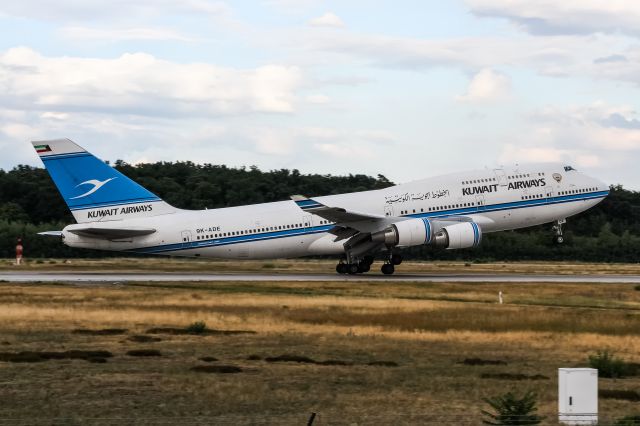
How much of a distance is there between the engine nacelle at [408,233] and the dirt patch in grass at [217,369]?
3090 cm

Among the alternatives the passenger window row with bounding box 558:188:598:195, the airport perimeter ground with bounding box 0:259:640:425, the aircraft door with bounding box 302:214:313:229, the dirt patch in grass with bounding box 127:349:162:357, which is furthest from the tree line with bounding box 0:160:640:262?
the dirt patch in grass with bounding box 127:349:162:357

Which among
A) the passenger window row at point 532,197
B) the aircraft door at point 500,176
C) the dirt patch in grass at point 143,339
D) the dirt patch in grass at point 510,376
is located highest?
the aircraft door at point 500,176

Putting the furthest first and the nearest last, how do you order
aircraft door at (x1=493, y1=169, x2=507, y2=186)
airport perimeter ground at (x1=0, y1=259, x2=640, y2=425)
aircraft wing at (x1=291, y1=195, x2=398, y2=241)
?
aircraft door at (x1=493, y1=169, x2=507, y2=186), aircraft wing at (x1=291, y1=195, x2=398, y2=241), airport perimeter ground at (x1=0, y1=259, x2=640, y2=425)

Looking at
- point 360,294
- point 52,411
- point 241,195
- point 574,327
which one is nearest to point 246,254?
point 360,294

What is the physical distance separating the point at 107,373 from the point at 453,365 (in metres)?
8.02

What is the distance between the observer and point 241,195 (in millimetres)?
110688

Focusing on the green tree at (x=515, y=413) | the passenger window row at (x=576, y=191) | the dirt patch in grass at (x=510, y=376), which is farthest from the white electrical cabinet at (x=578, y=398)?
the passenger window row at (x=576, y=191)

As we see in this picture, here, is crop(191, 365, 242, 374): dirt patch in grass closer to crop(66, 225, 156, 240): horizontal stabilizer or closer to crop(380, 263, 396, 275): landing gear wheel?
crop(66, 225, 156, 240): horizontal stabilizer

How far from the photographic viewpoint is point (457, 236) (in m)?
54.2

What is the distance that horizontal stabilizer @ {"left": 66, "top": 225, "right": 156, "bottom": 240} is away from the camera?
175 feet

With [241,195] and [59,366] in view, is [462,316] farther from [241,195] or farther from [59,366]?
[241,195]

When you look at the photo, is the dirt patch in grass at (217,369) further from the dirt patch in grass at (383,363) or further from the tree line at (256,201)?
the tree line at (256,201)

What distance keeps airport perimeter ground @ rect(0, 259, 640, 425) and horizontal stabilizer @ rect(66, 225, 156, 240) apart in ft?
25.4

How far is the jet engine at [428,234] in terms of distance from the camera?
54.1m
